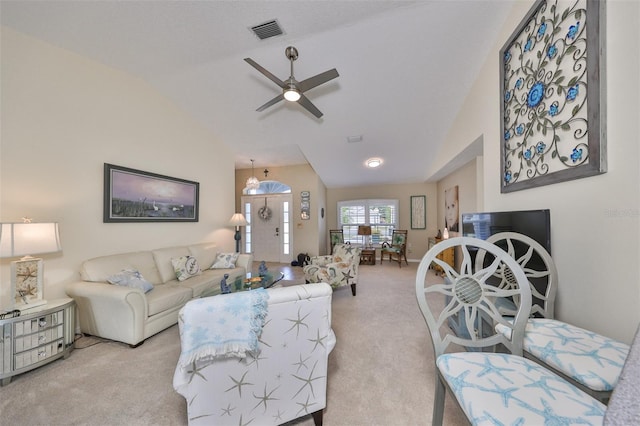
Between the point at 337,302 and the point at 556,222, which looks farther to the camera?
the point at 337,302

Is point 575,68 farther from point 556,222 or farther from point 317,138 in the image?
point 317,138

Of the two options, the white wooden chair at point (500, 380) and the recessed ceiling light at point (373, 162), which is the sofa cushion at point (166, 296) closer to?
the white wooden chair at point (500, 380)

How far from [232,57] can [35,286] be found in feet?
10.1

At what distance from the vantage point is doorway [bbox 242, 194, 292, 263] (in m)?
6.34

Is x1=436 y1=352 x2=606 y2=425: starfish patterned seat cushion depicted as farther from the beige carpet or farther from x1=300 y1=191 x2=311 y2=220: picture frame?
x1=300 y1=191 x2=311 y2=220: picture frame

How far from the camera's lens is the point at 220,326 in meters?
1.01

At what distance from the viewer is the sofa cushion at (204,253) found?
142 inches

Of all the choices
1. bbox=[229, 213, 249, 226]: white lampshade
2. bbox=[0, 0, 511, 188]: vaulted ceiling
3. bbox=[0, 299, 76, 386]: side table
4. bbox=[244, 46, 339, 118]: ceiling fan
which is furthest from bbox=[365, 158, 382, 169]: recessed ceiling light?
bbox=[0, 299, 76, 386]: side table

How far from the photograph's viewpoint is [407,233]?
6238 mm

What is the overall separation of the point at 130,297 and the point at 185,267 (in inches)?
42.3

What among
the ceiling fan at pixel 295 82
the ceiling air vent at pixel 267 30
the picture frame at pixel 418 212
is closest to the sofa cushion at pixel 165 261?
the ceiling fan at pixel 295 82

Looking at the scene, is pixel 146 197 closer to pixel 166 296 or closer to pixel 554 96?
pixel 166 296

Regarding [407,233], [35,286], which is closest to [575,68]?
[35,286]

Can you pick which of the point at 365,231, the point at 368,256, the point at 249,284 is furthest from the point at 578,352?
the point at 365,231
